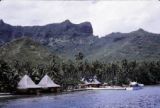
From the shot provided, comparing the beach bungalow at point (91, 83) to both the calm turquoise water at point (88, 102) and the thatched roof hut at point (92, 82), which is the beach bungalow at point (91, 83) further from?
the calm turquoise water at point (88, 102)

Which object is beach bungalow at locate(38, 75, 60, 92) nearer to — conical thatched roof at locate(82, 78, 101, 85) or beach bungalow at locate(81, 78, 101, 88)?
beach bungalow at locate(81, 78, 101, 88)

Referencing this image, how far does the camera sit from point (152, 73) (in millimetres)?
191750

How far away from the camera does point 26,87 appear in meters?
113

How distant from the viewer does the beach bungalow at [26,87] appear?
113 m

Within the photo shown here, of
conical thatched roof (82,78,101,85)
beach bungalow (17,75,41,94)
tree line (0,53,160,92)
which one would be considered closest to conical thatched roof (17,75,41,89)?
beach bungalow (17,75,41,94)

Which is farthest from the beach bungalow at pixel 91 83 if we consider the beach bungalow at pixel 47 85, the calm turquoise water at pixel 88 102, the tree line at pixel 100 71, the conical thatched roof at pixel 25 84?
the calm turquoise water at pixel 88 102

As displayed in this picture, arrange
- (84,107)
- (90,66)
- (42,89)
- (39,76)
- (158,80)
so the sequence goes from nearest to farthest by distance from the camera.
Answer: (84,107), (42,89), (39,76), (90,66), (158,80)

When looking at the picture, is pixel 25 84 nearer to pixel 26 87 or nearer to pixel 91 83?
pixel 26 87

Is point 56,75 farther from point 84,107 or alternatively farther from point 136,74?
point 84,107

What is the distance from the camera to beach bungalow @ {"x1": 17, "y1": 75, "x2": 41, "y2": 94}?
113000 millimetres

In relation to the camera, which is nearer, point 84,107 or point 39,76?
point 84,107

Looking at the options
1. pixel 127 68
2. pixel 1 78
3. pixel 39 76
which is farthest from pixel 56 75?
pixel 127 68

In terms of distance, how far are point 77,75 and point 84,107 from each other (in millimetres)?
117179

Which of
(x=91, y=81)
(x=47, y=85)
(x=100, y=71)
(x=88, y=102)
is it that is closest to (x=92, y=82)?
(x=91, y=81)
